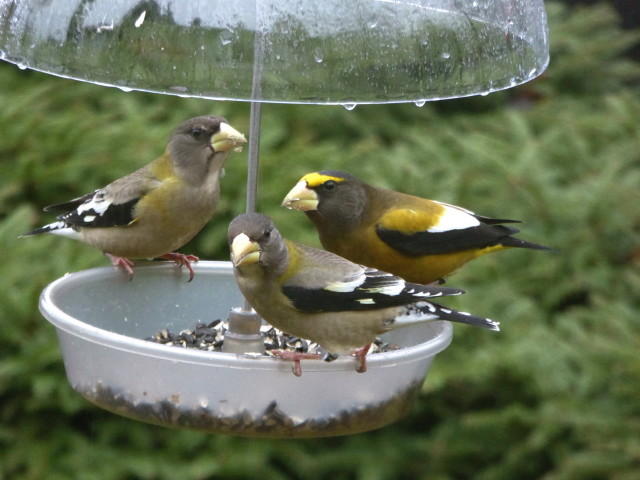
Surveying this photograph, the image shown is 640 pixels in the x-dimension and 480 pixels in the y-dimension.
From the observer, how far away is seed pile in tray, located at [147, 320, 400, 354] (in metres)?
3.43

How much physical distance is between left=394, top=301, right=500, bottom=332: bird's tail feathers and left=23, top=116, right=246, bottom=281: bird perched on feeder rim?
0.80 metres

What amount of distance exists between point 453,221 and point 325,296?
3.11ft

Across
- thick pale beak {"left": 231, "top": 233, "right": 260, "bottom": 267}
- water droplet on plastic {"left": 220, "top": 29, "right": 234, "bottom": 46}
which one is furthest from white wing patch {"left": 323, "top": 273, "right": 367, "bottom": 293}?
water droplet on plastic {"left": 220, "top": 29, "right": 234, "bottom": 46}

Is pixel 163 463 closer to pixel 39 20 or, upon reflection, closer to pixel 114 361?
pixel 114 361

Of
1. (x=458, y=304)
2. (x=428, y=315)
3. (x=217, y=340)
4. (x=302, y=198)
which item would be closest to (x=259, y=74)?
(x=302, y=198)

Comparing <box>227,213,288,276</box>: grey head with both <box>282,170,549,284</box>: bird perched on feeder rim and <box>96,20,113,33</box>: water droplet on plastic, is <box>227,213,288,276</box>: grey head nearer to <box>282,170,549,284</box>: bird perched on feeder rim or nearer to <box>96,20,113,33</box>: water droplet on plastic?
<box>282,170,549,284</box>: bird perched on feeder rim

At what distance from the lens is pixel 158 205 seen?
136 inches

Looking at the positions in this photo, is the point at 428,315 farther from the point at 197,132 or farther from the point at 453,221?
the point at 197,132

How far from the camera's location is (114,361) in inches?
115

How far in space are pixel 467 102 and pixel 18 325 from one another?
4975 mm

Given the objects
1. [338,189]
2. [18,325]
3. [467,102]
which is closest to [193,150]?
[338,189]

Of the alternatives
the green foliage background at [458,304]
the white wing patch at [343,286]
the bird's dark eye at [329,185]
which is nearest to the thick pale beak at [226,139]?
the bird's dark eye at [329,185]

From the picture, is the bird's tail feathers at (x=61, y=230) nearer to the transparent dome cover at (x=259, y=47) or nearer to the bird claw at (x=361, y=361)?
the transparent dome cover at (x=259, y=47)

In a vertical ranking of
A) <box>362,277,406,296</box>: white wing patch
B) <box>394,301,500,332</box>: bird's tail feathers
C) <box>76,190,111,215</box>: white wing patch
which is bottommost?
<box>394,301,500,332</box>: bird's tail feathers
